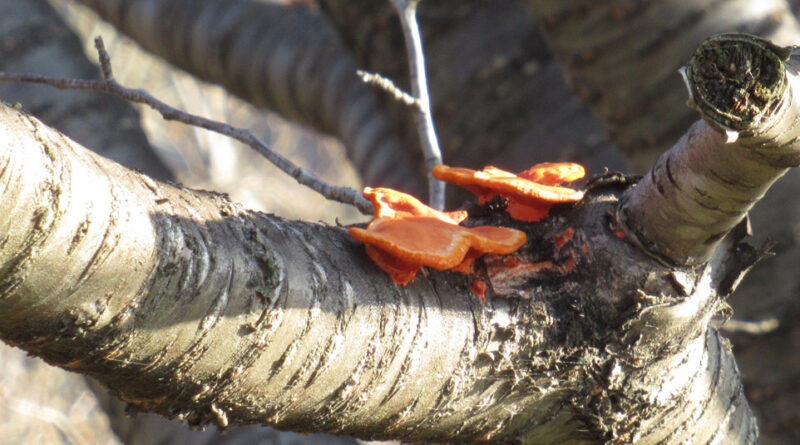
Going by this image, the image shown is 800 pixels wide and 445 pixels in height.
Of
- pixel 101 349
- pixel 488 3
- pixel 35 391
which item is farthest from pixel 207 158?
pixel 101 349

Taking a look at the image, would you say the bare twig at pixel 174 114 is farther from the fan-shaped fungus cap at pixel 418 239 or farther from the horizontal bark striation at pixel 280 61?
the horizontal bark striation at pixel 280 61

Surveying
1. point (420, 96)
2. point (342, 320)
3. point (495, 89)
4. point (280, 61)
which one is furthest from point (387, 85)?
point (280, 61)

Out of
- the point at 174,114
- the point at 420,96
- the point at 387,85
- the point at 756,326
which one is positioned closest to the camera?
the point at 174,114

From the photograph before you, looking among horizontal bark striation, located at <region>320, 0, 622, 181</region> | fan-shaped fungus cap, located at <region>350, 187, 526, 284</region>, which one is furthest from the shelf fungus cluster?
horizontal bark striation, located at <region>320, 0, 622, 181</region>

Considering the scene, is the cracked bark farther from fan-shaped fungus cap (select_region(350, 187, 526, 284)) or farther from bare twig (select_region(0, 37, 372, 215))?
bare twig (select_region(0, 37, 372, 215))

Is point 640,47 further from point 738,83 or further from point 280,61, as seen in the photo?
point 280,61

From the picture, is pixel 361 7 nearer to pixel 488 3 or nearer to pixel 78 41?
pixel 488 3

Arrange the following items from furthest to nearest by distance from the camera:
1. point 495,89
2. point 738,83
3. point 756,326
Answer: point 495,89
point 756,326
point 738,83
